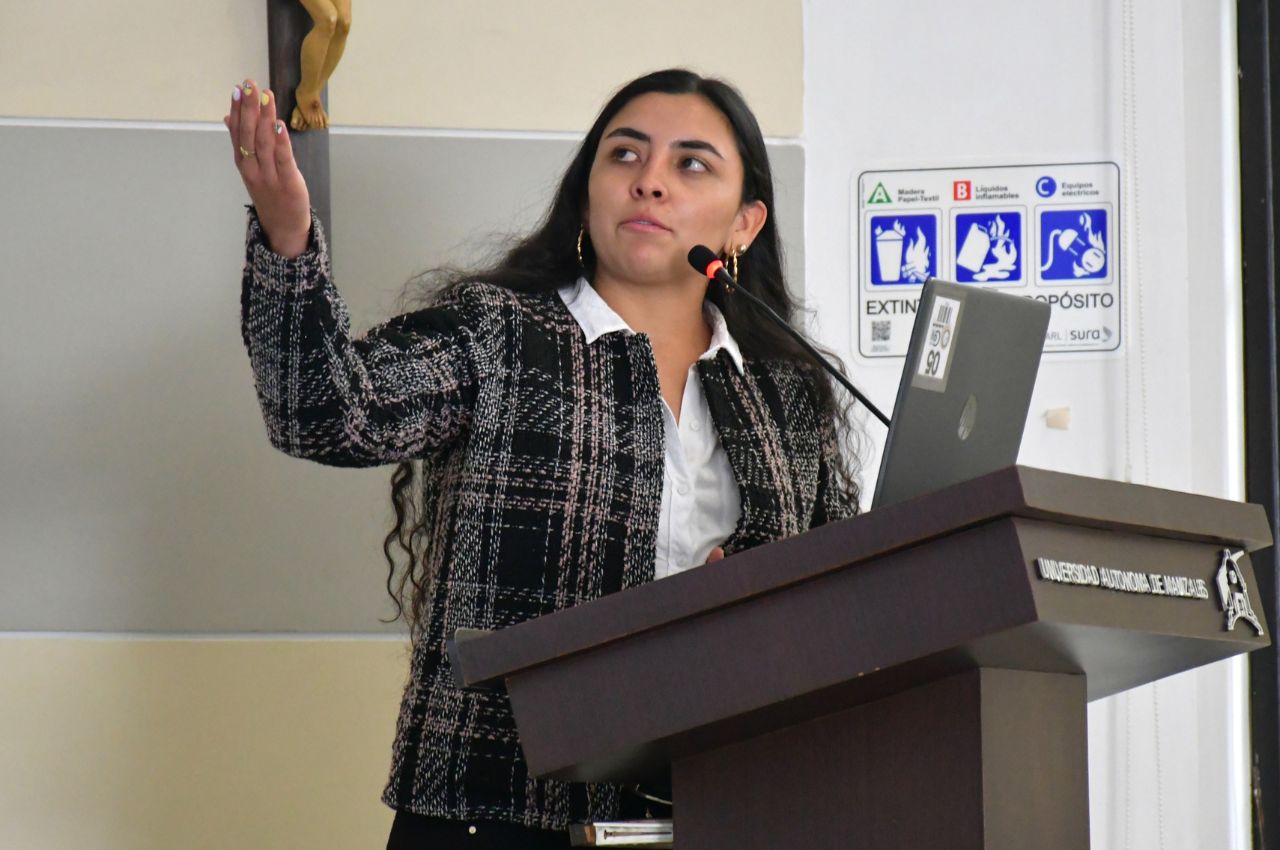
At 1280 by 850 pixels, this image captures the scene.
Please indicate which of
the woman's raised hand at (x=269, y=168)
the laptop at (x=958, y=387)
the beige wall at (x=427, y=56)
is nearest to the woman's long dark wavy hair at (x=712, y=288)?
the beige wall at (x=427, y=56)

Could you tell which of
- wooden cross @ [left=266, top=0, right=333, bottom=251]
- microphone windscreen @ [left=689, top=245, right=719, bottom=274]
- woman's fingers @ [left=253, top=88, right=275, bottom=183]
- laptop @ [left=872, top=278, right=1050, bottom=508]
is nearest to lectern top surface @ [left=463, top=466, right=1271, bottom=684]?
laptop @ [left=872, top=278, right=1050, bottom=508]

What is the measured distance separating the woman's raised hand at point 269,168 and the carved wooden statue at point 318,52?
0.79 m

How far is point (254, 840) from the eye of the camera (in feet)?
6.93

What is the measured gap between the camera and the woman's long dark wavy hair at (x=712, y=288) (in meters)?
1.90

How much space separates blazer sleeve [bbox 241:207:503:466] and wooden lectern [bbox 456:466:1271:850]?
1.49 feet

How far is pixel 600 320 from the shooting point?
69.8 inches

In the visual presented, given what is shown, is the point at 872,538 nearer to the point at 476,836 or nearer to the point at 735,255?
the point at 476,836

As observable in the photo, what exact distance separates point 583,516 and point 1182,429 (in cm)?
120

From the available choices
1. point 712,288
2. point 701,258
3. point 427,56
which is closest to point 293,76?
point 427,56

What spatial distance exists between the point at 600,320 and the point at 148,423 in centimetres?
81

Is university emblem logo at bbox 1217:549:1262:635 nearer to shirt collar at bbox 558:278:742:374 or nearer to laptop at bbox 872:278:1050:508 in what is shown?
laptop at bbox 872:278:1050:508

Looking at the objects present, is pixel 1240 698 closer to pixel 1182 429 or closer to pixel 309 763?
pixel 1182 429

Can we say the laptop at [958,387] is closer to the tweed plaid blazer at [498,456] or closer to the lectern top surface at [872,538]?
the lectern top surface at [872,538]

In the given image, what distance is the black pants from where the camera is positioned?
149 cm
